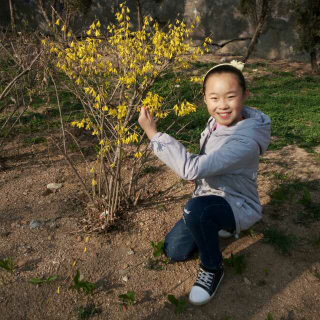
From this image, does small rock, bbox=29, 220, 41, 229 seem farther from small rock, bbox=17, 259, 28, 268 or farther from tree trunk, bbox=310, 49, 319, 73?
tree trunk, bbox=310, 49, 319, 73

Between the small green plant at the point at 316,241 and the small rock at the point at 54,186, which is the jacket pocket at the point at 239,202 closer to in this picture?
the small green plant at the point at 316,241

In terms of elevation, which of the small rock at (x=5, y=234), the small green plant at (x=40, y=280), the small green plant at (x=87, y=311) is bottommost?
the small green plant at (x=87, y=311)

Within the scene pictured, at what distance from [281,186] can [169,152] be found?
1887mm

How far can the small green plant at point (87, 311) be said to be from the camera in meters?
2.15

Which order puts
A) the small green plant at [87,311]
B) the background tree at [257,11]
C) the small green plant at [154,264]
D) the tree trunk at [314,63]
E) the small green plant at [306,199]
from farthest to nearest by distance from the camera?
1. the tree trunk at [314,63]
2. the background tree at [257,11]
3. the small green plant at [306,199]
4. the small green plant at [154,264]
5. the small green plant at [87,311]

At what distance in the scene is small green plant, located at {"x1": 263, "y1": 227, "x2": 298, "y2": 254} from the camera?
2725 mm

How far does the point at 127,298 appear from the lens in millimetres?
2207

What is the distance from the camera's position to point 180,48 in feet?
8.68

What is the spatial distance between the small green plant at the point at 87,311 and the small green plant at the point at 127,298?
0.16 meters

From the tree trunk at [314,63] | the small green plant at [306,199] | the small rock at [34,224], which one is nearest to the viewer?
the small rock at [34,224]

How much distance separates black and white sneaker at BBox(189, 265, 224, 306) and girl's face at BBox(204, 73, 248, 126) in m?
1.03

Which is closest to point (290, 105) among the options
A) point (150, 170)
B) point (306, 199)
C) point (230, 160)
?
point (306, 199)

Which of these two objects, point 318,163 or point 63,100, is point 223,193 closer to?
point 318,163

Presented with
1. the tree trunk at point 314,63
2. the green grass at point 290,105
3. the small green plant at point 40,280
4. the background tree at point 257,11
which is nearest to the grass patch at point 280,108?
the green grass at point 290,105
